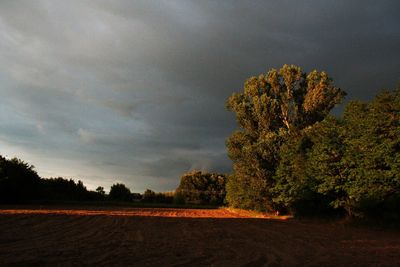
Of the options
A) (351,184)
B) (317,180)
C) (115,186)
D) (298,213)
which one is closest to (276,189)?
(298,213)

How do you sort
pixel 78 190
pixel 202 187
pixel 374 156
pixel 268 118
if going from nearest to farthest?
1. pixel 374 156
2. pixel 268 118
3. pixel 78 190
4. pixel 202 187

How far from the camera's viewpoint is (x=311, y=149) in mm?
31469

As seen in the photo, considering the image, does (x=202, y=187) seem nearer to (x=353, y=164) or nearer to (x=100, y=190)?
(x=100, y=190)

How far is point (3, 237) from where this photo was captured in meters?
13.5

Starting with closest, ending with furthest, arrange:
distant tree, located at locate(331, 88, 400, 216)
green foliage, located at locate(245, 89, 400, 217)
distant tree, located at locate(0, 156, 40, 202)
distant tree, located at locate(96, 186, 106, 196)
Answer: distant tree, located at locate(331, 88, 400, 216) < green foliage, located at locate(245, 89, 400, 217) < distant tree, located at locate(0, 156, 40, 202) < distant tree, located at locate(96, 186, 106, 196)

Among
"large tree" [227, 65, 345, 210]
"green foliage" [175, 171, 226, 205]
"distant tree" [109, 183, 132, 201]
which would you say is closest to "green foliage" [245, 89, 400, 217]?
"large tree" [227, 65, 345, 210]

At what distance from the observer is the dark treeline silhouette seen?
22188mm

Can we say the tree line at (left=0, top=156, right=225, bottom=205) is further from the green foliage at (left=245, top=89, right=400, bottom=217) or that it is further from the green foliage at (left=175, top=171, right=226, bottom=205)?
the green foliage at (left=245, top=89, right=400, bottom=217)

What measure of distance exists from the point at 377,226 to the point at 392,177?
3739 millimetres

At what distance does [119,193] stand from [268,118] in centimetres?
4474

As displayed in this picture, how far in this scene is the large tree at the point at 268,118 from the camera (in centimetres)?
3847

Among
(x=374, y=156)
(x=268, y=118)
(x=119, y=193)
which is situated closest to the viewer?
(x=374, y=156)

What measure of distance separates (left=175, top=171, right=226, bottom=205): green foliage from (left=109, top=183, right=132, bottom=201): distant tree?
14.7 m

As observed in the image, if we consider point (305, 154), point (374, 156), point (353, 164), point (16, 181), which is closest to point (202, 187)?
point (16, 181)
